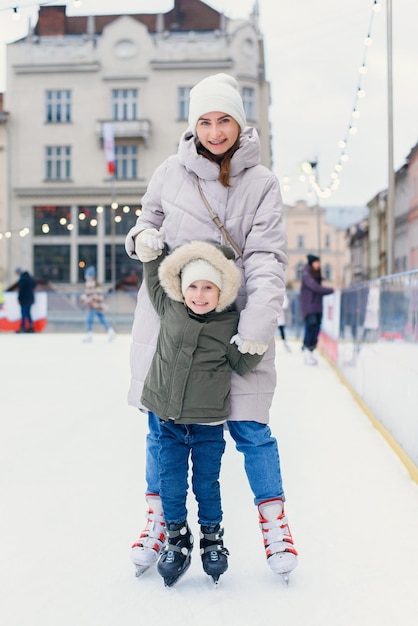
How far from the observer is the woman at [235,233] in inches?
87.4

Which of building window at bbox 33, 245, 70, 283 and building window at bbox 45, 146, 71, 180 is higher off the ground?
building window at bbox 45, 146, 71, 180

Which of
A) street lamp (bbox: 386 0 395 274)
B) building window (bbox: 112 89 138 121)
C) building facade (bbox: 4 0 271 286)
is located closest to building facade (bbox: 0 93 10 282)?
building facade (bbox: 4 0 271 286)

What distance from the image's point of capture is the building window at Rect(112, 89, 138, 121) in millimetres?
29141

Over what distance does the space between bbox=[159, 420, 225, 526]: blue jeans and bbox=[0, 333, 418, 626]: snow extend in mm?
210

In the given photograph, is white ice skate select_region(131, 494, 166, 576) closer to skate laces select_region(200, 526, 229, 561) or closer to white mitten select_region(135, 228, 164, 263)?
skate laces select_region(200, 526, 229, 561)

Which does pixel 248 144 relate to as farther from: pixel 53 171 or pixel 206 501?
pixel 53 171

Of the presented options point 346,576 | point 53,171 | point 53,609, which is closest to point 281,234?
point 346,576

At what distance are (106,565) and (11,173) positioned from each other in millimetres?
28458

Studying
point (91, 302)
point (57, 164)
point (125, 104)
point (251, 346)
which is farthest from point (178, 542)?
point (125, 104)

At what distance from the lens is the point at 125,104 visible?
2917cm

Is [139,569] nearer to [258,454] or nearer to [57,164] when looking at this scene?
[258,454]

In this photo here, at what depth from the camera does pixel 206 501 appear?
2.26 meters

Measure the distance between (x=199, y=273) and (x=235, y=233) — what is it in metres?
0.23

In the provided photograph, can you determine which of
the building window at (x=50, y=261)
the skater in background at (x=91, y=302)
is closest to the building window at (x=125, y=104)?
the building window at (x=50, y=261)
